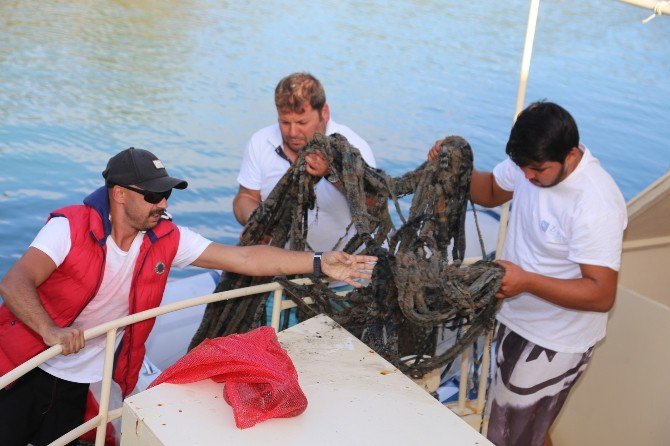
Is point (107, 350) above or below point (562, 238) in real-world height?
below

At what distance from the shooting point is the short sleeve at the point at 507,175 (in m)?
3.69

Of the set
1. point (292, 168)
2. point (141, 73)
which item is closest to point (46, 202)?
point (141, 73)

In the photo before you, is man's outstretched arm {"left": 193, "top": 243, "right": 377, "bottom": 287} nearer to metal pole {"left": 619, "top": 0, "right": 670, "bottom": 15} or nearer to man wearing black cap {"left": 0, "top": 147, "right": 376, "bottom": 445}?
man wearing black cap {"left": 0, "top": 147, "right": 376, "bottom": 445}

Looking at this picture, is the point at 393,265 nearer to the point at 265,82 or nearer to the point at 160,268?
the point at 160,268

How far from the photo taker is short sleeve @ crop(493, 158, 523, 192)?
12.1ft

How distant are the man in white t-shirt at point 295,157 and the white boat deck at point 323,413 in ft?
4.77

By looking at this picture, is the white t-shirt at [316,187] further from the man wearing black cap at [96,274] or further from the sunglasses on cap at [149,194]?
the sunglasses on cap at [149,194]

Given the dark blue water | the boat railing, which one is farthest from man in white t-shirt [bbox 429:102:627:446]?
the dark blue water

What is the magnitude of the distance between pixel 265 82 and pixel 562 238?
14135mm

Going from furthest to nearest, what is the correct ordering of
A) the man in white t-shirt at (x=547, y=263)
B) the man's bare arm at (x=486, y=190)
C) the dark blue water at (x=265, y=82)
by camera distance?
1. the dark blue water at (x=265, y=82)
2. the man's bare arm at (x=486, y=190)
3. the man in white t-shirt at (x=547, y=263)

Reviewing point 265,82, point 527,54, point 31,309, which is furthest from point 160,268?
point 265,82

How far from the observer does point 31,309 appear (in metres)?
2.82

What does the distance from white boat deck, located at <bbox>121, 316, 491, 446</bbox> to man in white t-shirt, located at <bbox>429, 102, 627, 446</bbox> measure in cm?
69

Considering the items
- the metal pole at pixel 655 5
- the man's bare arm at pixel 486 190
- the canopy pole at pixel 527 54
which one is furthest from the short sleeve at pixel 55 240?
the metal pole at pixel 655 5
